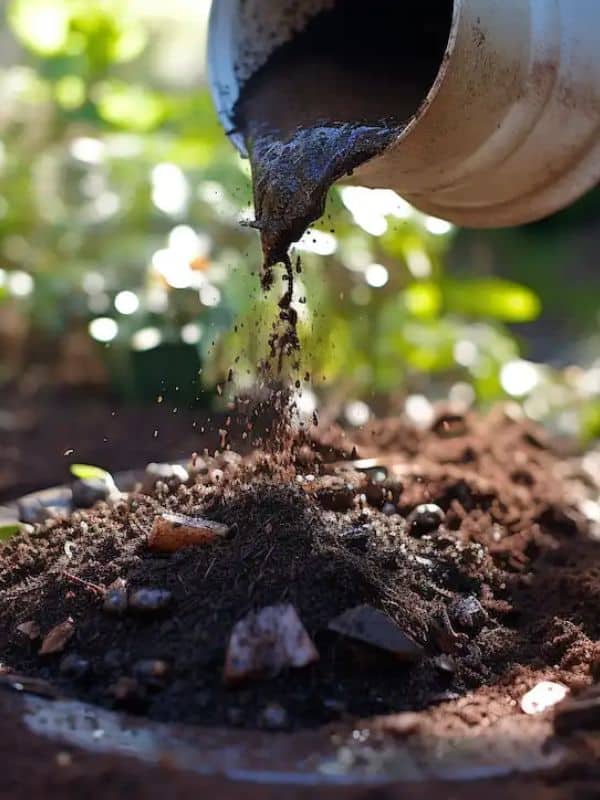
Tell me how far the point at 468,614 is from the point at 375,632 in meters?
0.26

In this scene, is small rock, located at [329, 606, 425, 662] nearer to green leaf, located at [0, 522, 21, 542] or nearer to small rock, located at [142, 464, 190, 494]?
small rock, located at [142, 464, 190, 494]

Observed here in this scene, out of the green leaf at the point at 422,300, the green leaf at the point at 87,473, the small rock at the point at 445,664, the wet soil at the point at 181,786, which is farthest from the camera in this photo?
the green leaf at the point at 422,300

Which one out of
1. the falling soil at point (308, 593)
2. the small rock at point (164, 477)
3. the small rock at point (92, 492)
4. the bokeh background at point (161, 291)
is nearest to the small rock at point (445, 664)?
the falling soil at point (308, 593)

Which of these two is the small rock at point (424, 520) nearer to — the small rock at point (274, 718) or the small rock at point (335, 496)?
the small rock at point (335, 496)

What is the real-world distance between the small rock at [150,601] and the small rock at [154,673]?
0.11 m

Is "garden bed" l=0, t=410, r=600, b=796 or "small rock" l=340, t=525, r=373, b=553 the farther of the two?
"small rock" l=340, t=525, r=373, b=553

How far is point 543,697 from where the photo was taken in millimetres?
1453

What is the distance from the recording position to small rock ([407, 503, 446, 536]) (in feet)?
6.40

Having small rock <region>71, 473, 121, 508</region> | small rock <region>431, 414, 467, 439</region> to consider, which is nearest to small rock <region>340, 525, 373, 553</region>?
small rock <region>71, 473, 121, 508</region>

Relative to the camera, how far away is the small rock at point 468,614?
168cm

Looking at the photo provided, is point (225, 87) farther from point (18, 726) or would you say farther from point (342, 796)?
point (342, 796)

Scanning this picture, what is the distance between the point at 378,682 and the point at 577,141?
3.34 ft

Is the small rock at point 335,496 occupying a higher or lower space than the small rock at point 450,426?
lower

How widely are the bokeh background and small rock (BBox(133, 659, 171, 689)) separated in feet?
4.33
